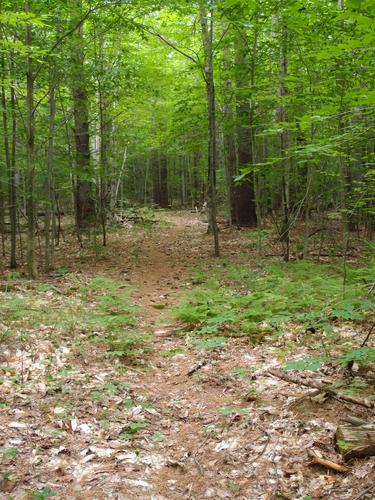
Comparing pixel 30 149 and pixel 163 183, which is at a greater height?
pixel 163 183

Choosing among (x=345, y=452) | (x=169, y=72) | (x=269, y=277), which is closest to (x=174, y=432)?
(x=345, y=452)

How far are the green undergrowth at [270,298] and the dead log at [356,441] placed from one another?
99 cm

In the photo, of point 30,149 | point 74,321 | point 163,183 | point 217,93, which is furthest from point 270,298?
point 163,183

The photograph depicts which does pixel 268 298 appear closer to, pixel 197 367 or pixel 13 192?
pixel 197 367

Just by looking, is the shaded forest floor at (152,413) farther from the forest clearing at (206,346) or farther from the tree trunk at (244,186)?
the tree trunk at (244,186)

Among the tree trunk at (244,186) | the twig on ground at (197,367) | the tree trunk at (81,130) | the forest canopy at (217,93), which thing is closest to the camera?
the twig on ground at (197,367)

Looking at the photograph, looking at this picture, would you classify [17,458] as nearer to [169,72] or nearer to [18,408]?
[18,408]

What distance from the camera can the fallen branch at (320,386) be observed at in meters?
3.88

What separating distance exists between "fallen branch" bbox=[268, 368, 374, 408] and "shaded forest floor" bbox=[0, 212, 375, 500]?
0.07 metres

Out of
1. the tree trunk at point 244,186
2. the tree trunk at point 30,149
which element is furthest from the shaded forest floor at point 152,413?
the tree trunk at point 244,186

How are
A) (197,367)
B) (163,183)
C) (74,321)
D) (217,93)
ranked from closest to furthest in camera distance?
(197,367) → (74,321) → (217,93) → (163,183)

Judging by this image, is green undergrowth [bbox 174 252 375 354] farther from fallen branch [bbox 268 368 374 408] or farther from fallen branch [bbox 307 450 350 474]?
fallen branch [bbox 307 450 350 474]

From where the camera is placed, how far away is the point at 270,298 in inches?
287

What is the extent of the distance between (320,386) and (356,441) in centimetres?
98
